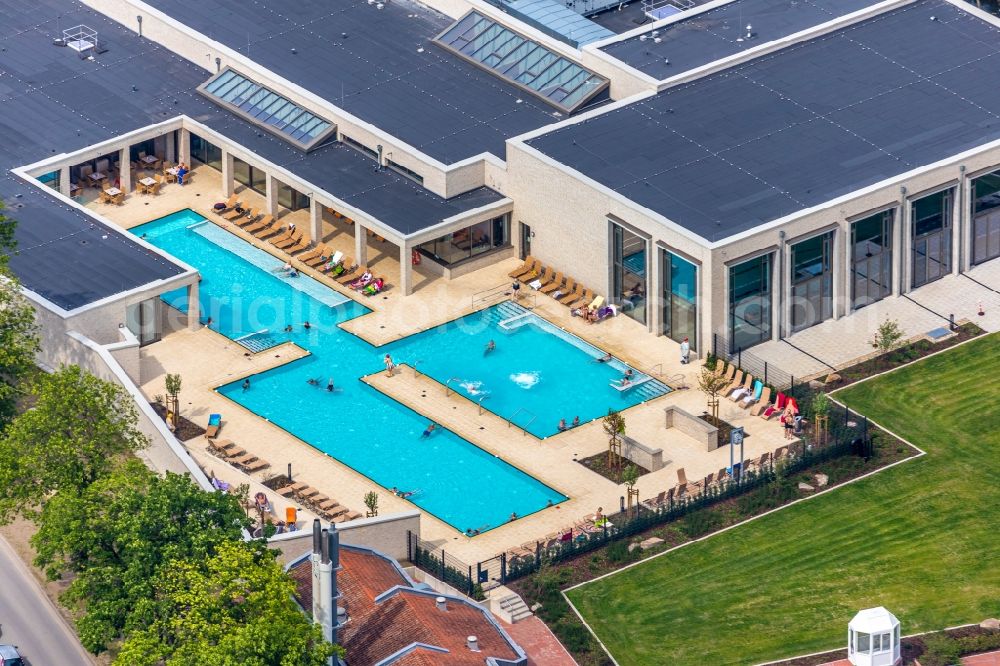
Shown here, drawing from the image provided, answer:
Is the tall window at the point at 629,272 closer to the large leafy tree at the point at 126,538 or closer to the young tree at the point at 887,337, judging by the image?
the young tree at the point at 887,337

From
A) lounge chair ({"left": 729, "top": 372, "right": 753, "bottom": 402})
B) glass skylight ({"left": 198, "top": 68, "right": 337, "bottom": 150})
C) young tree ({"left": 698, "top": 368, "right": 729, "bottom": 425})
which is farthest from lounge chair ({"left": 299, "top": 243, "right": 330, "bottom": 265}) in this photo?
lounge chair ({"left": 729, "top": 372, "right": 753, "bottom": 402})

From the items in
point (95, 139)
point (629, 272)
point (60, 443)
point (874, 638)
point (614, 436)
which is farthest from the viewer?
point (95, 139)

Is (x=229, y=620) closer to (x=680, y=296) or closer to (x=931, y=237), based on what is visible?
(x=680, y=296)

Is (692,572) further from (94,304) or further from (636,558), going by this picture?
(94,304)

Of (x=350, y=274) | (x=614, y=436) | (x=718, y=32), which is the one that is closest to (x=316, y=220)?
(x=350, y=274)

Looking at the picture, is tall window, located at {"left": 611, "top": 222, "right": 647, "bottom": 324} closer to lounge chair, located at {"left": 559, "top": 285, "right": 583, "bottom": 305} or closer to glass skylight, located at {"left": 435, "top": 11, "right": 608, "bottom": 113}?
lounge chair, located at {"left": 559, "top": 285, "right": 583, "bottom": 305}

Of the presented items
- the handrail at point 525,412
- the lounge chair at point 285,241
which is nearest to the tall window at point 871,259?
the handrail at point 525,412

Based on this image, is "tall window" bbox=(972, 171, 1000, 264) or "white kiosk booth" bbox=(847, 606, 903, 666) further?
"tall window" bbox=(972, 171, 1000, 264)
